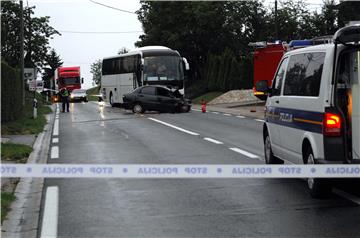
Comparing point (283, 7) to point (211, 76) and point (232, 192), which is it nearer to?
point (211, 76)

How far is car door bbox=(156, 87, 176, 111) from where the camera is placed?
98.3 feet

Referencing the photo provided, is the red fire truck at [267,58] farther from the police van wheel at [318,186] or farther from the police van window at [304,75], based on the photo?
the police van wheel at [318,186]

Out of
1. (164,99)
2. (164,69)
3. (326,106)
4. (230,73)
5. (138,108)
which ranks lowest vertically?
(138,108)

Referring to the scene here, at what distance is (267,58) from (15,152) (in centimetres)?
1931

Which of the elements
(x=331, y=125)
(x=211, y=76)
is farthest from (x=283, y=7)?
(x=331, y=125)

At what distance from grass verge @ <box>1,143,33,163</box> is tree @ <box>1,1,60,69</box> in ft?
104

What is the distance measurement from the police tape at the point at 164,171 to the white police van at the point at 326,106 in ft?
0.50

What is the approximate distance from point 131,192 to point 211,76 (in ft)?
152

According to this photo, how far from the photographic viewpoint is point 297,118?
8.27m

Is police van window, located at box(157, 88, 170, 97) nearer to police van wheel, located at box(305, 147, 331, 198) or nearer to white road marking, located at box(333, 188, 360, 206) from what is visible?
white road marking, located at box(333, 188, 360, 206)

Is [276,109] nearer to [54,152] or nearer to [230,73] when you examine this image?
[54,152]

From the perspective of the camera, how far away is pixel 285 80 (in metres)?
9.18

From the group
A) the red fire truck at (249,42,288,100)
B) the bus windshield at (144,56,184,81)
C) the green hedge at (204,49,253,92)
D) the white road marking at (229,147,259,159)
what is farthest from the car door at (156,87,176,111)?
the green hedge at (204,49,253,92)

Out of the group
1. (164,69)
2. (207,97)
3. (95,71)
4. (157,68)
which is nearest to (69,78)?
(207,97)
